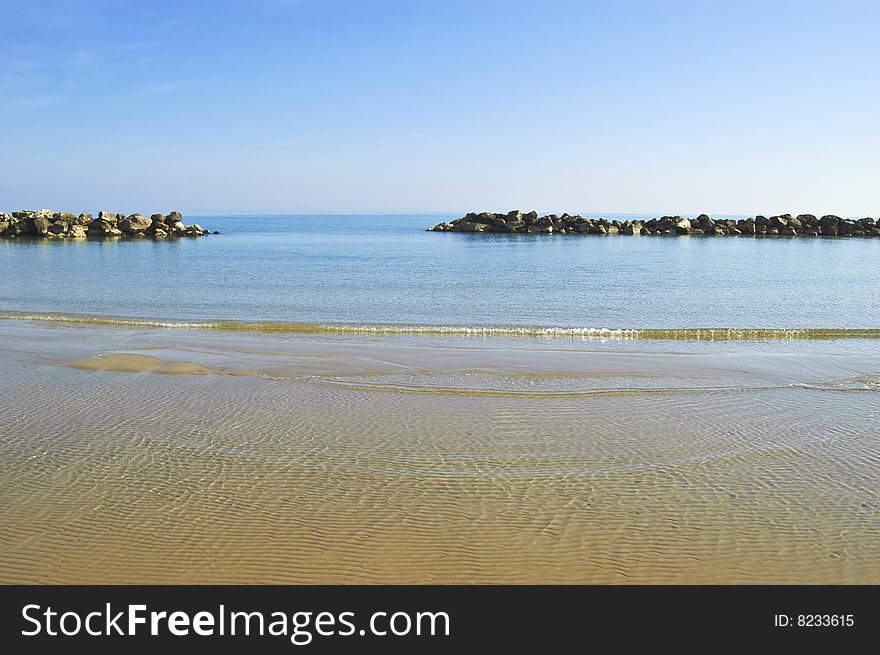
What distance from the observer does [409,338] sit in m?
16.6

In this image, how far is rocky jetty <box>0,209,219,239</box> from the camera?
222 ft

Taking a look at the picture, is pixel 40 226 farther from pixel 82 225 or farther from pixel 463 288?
pixel 463 288

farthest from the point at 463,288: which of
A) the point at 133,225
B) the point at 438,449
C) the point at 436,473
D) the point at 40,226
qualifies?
the point at 133,225

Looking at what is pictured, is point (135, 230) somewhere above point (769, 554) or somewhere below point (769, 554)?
above

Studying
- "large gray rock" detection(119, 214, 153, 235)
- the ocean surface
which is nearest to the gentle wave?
the ocean surface

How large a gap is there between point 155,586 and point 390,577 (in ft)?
5.08

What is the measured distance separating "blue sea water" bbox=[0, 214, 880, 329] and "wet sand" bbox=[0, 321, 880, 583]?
7697 millimetres

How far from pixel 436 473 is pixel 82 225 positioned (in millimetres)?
74628

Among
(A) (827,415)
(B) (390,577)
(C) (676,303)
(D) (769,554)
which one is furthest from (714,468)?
(C) (676,303)

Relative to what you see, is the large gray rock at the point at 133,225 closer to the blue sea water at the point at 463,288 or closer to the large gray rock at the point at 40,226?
the large gray rock at the point at 40,226

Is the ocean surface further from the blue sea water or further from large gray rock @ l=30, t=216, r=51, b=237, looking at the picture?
large gray rock @ l=30, t=216, r=51, b=237

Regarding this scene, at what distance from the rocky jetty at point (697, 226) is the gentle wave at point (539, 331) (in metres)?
66.6

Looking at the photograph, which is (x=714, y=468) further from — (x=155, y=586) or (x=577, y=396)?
(x=155, y=586)

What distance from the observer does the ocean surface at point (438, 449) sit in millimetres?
5215
